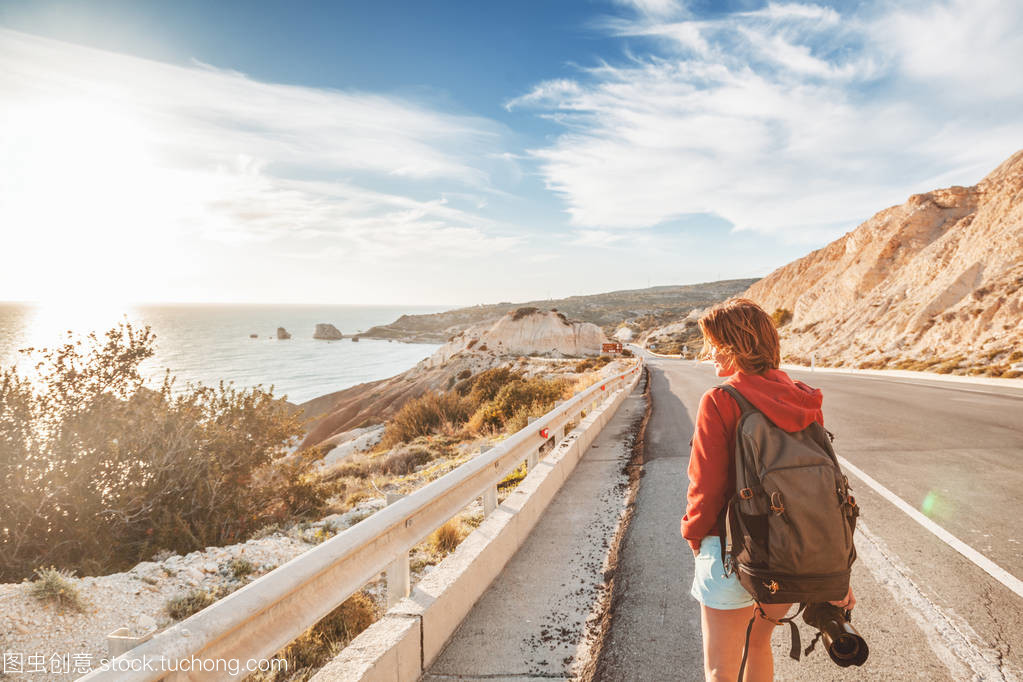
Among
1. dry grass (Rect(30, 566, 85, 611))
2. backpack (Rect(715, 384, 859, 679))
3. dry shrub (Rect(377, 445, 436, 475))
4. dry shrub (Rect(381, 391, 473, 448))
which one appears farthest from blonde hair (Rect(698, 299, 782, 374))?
dry shrub (Rect(381, 391, 473, 448))

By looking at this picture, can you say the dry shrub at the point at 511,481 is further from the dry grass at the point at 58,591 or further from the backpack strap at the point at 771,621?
the backpack strap at the point at 771,621

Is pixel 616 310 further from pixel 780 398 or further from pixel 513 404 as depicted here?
pixel 780 398

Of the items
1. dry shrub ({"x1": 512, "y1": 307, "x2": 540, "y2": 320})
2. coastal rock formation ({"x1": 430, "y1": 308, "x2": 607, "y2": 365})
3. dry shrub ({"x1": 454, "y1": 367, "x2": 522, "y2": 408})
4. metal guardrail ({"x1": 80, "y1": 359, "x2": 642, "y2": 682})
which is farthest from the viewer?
dry shrub ({"x1": 512, "y1": 307, "x2": 540, "y2": 320})

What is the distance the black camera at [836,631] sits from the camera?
6.20ft

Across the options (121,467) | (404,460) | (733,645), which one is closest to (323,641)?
(733,645)

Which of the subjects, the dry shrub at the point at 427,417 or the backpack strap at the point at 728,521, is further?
the dry shrub at the point at 427,417

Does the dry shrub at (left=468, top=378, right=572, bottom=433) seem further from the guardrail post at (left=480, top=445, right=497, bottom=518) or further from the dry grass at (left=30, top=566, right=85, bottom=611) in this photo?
the dry grass at (left=30, top=566, right=85, bottom=611)

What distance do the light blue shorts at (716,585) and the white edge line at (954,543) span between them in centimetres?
279

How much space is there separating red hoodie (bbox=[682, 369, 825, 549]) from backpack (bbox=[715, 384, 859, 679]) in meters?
0.09

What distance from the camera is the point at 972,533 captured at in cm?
461

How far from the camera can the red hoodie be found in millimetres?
2020

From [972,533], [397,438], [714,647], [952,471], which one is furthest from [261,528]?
[397,438]

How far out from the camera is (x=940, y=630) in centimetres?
319

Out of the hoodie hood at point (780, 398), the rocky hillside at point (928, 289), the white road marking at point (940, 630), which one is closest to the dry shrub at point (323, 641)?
the hoodie hood at point (780, 398)
